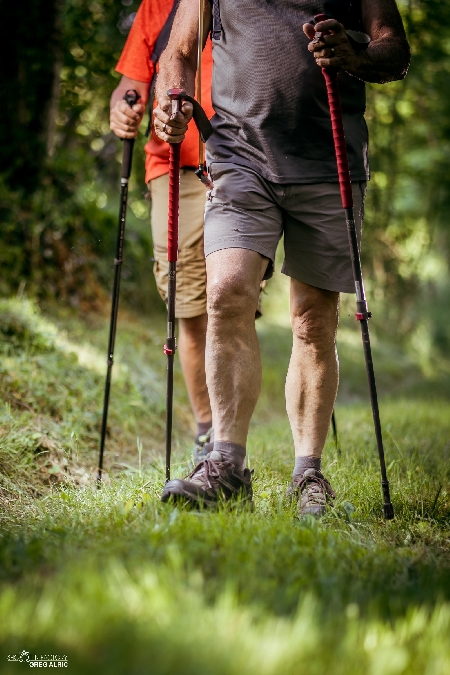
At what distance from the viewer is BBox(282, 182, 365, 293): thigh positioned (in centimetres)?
372

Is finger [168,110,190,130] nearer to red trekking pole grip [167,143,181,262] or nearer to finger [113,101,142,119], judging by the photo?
red trekking pole grip [167,143,181,262]

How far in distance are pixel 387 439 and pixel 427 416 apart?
1.69 meters

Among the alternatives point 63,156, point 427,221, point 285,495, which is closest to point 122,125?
point 285,495

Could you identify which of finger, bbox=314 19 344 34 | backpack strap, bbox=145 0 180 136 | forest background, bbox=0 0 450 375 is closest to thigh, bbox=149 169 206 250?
backpack strap, bbox=145 0 180 136

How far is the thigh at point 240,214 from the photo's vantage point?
3.49 m

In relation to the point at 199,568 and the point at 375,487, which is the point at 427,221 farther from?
the point at 199,568

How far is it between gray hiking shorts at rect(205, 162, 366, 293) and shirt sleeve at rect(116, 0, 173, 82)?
167 centimetres

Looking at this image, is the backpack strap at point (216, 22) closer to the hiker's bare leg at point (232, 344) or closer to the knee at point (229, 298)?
the hiker's bare leg at point (232, 344)

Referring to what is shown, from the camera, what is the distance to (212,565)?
7.53 ft

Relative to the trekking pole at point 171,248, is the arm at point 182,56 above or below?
above

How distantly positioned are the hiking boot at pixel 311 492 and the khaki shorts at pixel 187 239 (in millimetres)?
1616

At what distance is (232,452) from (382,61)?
187cm

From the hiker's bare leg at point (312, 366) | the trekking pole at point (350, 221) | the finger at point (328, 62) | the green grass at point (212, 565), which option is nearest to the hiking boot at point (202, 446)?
the green grass at point (212, 565)

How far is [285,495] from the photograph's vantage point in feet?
11.8
